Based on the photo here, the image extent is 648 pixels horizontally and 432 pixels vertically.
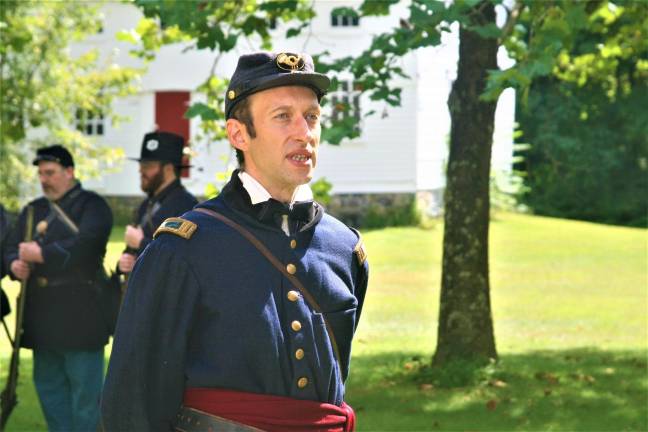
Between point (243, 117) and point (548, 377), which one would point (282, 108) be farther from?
point (548, 377)

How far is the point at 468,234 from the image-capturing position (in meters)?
12.4

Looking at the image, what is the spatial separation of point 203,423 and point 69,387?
5527mm

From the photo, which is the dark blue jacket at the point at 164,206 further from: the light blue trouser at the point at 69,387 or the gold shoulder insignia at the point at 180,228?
the gold shoulder insignia at the point at 180,228

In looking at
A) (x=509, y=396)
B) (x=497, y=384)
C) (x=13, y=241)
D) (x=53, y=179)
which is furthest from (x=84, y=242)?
(x=497, y=384)

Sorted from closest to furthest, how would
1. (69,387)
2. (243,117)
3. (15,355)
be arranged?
(243,117) → (69,387) → (15,355)

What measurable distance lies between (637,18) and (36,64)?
15397 millimetres

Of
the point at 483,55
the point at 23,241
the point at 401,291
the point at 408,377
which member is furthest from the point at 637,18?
the point at 401,291

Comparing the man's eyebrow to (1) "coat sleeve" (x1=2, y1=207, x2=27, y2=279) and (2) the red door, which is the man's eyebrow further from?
(2) the red door

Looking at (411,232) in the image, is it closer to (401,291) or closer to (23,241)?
(401,291)

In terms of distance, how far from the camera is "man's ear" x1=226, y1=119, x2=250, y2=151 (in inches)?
152

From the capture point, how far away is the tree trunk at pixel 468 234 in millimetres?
12312

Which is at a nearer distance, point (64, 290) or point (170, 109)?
point (64, 290)

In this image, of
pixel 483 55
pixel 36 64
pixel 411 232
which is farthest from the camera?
pixel 411 232

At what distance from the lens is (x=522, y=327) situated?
17.1 metres
